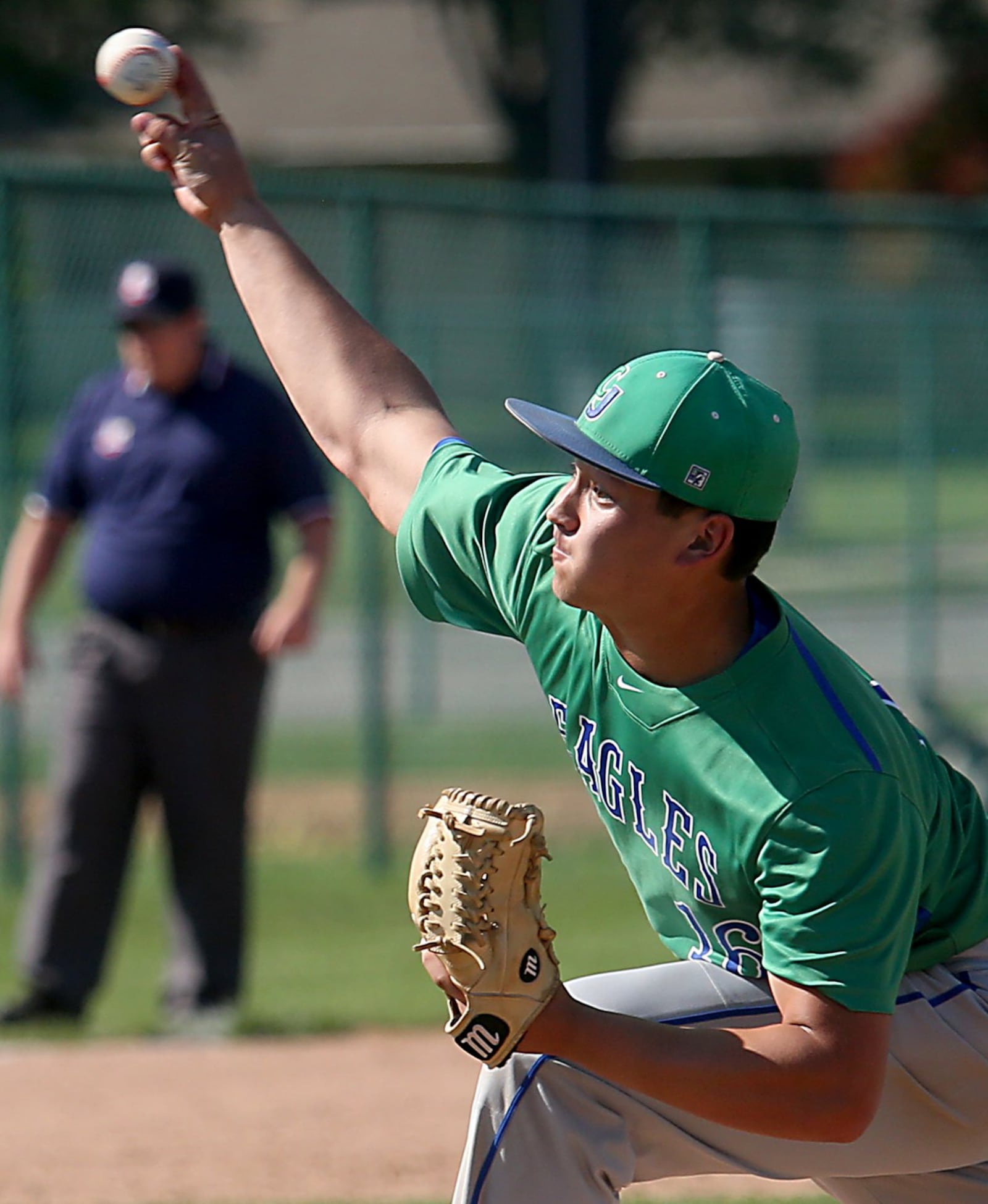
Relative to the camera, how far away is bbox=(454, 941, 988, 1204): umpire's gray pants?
2.89 metres

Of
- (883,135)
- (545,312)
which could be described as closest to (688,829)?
(545,312)

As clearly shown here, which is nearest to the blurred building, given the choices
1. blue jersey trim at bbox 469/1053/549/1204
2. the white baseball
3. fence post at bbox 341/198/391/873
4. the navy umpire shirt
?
fence post at bbox 341/198/391/873

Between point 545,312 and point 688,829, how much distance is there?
6957 mm

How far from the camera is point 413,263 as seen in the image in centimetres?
929

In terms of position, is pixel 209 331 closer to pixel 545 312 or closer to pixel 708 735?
pixel 545 312

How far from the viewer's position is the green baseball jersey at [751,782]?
106 inches

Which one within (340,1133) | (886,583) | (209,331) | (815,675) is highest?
(209,331)


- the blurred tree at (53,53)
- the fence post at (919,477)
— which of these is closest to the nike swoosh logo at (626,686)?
the fence post at (919,477)

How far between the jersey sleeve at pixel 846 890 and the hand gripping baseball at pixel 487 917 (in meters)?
0.31

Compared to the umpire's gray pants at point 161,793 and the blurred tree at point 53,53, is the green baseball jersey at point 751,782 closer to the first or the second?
the umpire's gray pants at point 161,793

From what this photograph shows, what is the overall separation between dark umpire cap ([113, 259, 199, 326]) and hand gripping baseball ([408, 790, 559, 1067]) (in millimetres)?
3923

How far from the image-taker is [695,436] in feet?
9.11

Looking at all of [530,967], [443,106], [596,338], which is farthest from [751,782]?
[443,106]

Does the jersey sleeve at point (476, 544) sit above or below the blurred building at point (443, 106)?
below
